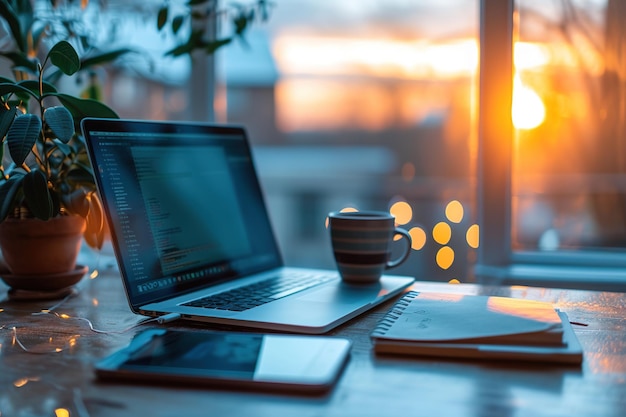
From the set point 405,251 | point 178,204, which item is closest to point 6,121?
point 178,204

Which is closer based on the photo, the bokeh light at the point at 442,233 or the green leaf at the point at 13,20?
the green leaf at the point at 13,20

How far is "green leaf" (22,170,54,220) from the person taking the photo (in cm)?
86

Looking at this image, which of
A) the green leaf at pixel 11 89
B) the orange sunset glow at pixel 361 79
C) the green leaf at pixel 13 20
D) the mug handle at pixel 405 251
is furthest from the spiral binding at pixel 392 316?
the orange sunset glow at pixel 361 79

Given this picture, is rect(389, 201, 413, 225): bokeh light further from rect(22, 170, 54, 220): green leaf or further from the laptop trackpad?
rect(22, 170, 54, 220): green leaf

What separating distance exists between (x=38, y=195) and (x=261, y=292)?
13.2 inches

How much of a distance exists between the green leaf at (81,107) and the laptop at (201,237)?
0.05 m

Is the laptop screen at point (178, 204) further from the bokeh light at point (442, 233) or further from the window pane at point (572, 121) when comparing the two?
the bokeh light at point (442, 233)

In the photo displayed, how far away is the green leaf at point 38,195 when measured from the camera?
2.83 feet

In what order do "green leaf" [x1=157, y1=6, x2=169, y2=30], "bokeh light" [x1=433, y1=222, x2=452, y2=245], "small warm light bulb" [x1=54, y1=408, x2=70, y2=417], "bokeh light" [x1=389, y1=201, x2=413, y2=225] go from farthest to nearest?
"bokeh light" [x1=389, y1=201, x2=413, y2=225] → "bokeh light" [x1=433, y1=222, x2=452, y2=245] → "green leaf" [x1=157, y1=6, x2=169, y2=30] → "small warm light bulb" [x1=54, y1=408, x2=70, y2=417]

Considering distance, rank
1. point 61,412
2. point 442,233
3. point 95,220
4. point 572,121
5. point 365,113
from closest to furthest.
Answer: point 61,412 → point 95,220 → point 572,121 → point 442,233 → point 365,113

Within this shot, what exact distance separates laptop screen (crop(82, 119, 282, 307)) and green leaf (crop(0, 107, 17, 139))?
97 mm

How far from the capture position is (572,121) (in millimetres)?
1417

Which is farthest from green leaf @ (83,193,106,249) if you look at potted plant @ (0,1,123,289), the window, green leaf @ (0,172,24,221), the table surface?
the window

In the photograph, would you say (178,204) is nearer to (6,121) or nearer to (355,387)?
(6,121)
